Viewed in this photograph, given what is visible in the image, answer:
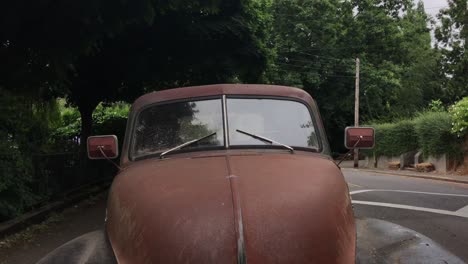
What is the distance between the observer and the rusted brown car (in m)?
2.94

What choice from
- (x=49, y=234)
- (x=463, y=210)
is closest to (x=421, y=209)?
(x=463, y=210)

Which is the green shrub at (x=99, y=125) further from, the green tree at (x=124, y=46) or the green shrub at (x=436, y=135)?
the green shrub at (x=436, y=135)

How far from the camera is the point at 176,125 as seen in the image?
4.54 m

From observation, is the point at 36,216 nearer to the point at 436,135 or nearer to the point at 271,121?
the point at 271,121

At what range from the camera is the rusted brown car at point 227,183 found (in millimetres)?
2939

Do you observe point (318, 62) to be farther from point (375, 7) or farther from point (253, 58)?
point (253, 58)

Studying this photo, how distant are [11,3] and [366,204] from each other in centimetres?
754

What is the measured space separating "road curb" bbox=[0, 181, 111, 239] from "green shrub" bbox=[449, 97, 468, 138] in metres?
15.0

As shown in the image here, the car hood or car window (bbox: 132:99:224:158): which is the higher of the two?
car window (bbox: 132:99:224:158)

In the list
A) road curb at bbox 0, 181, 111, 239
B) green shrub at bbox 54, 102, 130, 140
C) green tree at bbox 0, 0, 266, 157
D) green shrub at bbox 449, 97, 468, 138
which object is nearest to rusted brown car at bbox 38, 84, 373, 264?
road curb at bbox 0, 181, 111, 239

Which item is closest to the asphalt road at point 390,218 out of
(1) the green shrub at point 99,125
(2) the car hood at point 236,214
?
(2) the car hood at point 236,214

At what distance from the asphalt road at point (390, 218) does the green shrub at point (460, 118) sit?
8.58 metres

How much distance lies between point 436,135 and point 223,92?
865 inches

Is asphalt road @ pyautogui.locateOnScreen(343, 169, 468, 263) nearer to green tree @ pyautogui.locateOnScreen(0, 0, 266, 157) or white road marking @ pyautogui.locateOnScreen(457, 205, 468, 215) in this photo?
white road marking @ pyautogui.locateOnScreen(457, 205, 468, 215)
